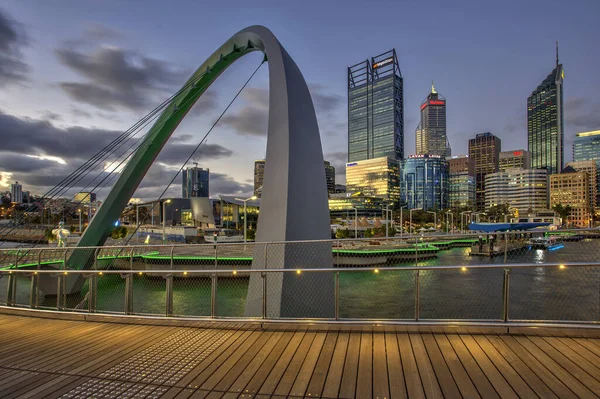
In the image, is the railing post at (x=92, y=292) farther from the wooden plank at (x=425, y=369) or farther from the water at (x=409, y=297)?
the wooden plank at (x=425, y=369)

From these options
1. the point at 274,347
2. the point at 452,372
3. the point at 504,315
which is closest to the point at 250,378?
the point at 274,347

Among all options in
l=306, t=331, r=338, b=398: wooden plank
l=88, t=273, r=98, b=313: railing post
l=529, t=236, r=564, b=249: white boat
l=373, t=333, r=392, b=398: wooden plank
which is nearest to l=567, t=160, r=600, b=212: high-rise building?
l=529, t=236, r=564, b=249: white boat

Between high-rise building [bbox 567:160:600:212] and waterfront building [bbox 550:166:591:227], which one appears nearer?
waterfront building [bbox 550:166:591:227]

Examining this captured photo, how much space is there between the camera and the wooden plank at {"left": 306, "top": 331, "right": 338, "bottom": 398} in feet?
9.71

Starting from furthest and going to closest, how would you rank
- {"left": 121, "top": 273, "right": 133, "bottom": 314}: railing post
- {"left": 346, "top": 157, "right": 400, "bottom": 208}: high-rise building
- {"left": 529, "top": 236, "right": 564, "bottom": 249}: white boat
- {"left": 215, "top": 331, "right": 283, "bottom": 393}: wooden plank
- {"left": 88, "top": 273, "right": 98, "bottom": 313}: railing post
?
{"left": 346, "top": 157, "right": 400, "bottom": 208}: high-rise building, {"left": 529, "top": 236, "right": 564, "bottom": 249}: white boat, {"left": 88, "top": 273, "right": 98, "bottom": 313}: railing post, {"left": 121, "top": 273, "right": 133, "bottom": 314}: railing post, {"left": 215, "top": 331, "right": 283, "bottom": 393}: wooden plank

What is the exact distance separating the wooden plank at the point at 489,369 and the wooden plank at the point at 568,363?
69 centimetres

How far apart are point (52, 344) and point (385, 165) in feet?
547

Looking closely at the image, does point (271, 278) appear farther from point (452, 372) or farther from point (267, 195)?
point (452, 372)

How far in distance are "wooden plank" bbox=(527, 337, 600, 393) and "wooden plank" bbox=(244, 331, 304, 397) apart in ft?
9.24

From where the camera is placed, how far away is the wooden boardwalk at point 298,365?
2.97 meters

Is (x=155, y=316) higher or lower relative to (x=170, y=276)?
lower

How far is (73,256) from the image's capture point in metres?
12.7

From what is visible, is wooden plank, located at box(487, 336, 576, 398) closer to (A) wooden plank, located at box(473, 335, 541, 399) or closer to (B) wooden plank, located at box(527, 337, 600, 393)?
(A) wooden plank, located at box(473, 335, 541, 399)

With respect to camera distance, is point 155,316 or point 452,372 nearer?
point 452,372
